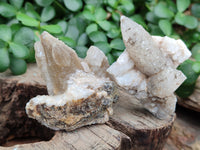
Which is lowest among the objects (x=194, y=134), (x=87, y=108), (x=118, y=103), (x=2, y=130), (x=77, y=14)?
(x=194, y=134)

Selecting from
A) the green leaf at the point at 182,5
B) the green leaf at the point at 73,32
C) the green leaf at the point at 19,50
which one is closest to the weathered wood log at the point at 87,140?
the green leaf at the point at 19,50

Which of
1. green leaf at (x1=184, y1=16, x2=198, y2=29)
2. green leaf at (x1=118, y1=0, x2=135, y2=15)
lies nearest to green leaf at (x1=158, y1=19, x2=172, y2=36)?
green leaf at (x1=184, y1=16, x2=198, y2=29)

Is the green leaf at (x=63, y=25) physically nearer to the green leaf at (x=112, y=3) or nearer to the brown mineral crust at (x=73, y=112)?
the green leaf at (x=112, y=3)

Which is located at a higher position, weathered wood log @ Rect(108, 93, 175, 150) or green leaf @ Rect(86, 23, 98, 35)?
green leaf @ Rect(86, 23, 98, 35)

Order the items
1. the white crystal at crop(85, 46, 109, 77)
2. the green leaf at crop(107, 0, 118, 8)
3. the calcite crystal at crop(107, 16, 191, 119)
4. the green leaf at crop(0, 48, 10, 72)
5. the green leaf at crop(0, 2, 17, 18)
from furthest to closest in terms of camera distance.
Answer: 1. the green leaf at crop(107, 0, 118, 8)
2. the green leaf at crop(0, 2, 17, 18)
3. the green leaf at crop(0, 48, 10, 72)
4. the white crystal at crop(85, 46, 109, 77)
5. the calcite crystal at crop(107, 16, 191, 119)

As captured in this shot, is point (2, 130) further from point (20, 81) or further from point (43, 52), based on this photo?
point (43, 52)

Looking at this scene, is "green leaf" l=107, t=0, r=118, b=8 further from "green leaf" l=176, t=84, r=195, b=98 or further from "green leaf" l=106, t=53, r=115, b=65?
"green leaf" l=176, t=84, r=195, b=98

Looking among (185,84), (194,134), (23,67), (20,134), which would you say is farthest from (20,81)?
(194,134)
